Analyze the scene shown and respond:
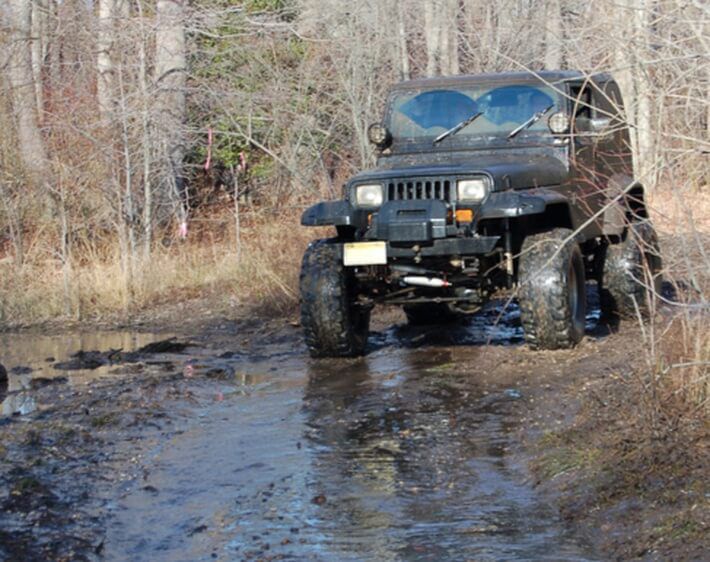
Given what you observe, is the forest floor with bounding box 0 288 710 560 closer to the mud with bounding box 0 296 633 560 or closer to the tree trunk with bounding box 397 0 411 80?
the mud with bounding box 0 296 633 560

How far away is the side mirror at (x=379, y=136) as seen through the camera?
999 centimetres

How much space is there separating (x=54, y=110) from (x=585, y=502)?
14098mm

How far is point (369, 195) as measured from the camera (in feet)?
29.7

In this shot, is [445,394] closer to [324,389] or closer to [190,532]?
[324,389]

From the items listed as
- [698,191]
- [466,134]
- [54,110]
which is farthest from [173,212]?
[698,191]

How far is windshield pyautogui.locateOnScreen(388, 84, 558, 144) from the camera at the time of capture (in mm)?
9875

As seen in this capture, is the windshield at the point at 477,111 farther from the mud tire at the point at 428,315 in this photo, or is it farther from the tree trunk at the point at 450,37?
the tree trunk at the point at 450,37

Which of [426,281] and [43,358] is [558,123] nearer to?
[426,281]

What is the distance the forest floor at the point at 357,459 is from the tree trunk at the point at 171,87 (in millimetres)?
6658

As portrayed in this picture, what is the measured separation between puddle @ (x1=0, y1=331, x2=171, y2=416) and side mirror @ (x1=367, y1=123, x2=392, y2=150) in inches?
111

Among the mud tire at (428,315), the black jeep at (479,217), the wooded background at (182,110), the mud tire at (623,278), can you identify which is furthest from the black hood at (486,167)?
the wooded background at (182,110)

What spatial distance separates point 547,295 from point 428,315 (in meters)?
2.73

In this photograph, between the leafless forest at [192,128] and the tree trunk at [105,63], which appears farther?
the tree trunk at [105,63]

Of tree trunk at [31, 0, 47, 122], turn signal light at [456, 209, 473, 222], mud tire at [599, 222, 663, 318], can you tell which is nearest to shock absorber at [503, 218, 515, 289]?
turn signal light at [456, 209, 473, 222]
